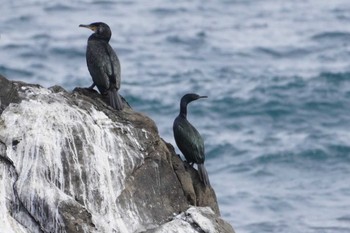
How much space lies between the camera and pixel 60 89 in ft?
36.9

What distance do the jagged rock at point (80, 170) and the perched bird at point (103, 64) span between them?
553 mm

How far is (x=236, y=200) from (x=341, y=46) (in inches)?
381

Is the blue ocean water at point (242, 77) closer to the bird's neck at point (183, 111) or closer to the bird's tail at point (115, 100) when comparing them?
the bird's neck at point (183, 111)

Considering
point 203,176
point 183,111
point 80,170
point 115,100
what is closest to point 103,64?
point 115,100

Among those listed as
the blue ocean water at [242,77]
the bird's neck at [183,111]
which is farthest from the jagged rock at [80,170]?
the blue ocean water at [242,77]

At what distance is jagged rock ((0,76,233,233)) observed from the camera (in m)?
10.1

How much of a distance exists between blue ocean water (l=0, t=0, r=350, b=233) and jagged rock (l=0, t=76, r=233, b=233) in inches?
306

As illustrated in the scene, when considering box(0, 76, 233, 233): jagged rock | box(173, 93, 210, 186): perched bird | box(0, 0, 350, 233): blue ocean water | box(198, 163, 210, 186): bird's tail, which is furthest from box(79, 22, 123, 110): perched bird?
box(0, 0, 350, 233): blue ocean water

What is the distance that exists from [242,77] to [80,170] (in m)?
17.3

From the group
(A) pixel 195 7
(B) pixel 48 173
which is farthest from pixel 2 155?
(A) pixel 195 7

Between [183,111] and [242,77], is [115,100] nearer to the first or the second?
[183,111]

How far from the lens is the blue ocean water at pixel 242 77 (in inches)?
845

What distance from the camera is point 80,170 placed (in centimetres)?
1038

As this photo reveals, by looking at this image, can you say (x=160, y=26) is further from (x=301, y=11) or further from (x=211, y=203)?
(x=211, y=203)
